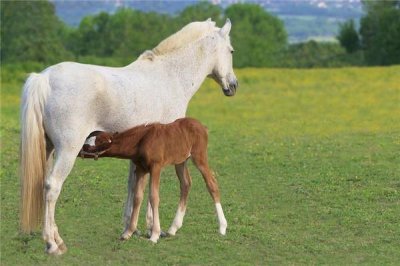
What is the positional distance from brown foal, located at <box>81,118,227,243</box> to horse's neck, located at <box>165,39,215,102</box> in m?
0.66

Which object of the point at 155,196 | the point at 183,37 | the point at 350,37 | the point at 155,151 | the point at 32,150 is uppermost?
the point at 183,37

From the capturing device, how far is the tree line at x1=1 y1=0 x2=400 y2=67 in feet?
195

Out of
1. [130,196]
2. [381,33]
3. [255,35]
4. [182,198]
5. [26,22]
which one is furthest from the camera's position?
[255,35]

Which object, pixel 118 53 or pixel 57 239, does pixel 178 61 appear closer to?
pixel 57 239

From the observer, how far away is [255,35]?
273 feet

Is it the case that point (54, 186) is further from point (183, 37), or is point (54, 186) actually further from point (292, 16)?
point (292, 16)

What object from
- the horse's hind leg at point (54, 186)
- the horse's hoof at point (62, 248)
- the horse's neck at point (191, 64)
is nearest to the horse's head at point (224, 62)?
the horse's neck at point (191, 64)

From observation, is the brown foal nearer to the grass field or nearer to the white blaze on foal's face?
the white blaze on foal's face

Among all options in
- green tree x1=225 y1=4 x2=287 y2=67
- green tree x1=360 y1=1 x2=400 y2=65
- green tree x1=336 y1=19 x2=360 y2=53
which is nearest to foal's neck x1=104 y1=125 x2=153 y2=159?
green tree x1=360 y1=1 x2=400 y2=65

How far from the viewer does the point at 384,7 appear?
220 feet

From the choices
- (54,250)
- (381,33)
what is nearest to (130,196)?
(54,250)

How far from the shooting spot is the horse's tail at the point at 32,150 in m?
7.49

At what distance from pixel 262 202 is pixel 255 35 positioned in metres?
73.7

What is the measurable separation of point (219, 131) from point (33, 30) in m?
52.5
